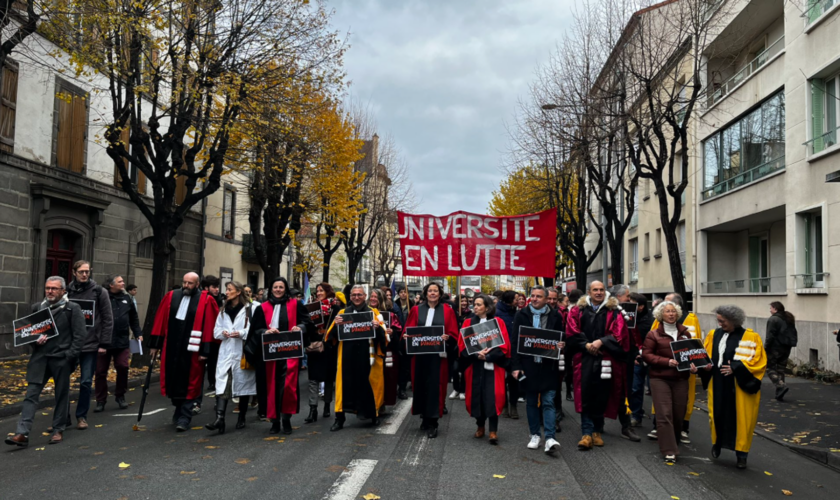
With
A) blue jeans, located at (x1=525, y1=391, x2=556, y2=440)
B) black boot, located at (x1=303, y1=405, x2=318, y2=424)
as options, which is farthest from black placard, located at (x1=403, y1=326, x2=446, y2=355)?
black boot, located at (x1=303, y1=405, x2=318, y2=424)

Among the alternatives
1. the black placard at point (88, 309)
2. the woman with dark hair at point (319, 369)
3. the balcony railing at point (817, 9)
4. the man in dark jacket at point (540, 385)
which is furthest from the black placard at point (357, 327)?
the balcony railing at point (817, 9)

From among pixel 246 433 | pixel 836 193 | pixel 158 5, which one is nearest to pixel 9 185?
pixel 158 5

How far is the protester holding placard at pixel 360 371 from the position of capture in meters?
8.67

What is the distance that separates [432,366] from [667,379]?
2.71 meters

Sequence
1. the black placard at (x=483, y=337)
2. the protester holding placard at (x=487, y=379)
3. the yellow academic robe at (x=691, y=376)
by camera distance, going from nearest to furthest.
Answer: the protester holding placard at (x=487, y=379)
the black placard at (x=483, y=337)
the yellow academic robe at (x=691, y=376)

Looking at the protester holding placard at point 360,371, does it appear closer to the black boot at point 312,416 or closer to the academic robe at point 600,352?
the black boot at point 312,416

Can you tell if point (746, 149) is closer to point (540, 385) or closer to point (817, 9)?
point (817, 9)

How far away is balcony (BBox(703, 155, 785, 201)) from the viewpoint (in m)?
19.0

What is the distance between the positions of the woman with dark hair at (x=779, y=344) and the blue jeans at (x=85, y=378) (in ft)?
35.0

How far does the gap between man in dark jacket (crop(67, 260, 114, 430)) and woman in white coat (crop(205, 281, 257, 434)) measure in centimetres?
143

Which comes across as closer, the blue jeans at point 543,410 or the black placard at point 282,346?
the blue jeans at point 543,410

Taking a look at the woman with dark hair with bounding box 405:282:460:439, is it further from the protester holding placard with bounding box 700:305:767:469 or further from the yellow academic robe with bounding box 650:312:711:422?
the protester holding placard with bounding box 700:305:767:469

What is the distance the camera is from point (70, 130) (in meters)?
18.0

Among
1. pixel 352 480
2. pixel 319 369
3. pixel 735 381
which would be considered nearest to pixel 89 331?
pixel 319 369
